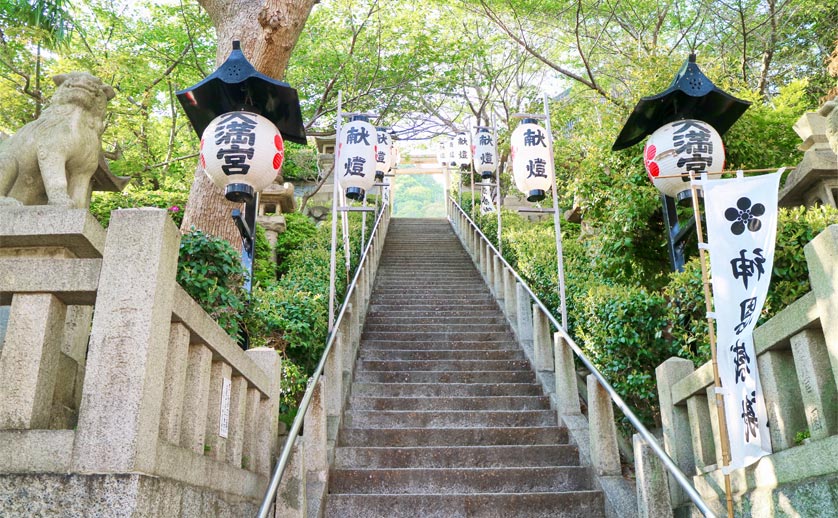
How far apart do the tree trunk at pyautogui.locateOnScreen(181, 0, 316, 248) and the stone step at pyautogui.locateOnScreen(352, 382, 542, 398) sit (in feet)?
8.79

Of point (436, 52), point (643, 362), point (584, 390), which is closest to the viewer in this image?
point (643, 362)

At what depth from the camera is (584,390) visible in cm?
Answer: 766

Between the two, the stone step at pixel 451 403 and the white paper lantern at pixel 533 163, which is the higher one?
the white paper lantern at pixel 533 163

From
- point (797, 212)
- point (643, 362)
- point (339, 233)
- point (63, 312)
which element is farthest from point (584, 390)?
point (339, 233)

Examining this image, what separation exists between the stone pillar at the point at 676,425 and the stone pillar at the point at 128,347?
3561 millimetres

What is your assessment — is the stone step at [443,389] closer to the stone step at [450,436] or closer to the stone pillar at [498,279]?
the stone step at [450,436]

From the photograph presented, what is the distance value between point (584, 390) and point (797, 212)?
3393 millimetres

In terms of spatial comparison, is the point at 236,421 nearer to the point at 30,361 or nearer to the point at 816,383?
the point at 30,361

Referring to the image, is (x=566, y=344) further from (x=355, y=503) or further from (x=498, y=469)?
(x=355, y=503)

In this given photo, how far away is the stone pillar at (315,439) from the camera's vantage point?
4.96m

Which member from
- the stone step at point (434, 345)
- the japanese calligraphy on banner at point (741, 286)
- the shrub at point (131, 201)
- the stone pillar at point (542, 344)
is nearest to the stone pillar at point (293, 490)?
the japanese calligraphy on banner at point (741, 286)

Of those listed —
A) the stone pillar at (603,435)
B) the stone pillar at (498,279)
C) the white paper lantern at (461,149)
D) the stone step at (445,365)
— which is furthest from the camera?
the white paper lantern at (461,149)

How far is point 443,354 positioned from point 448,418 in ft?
6.22

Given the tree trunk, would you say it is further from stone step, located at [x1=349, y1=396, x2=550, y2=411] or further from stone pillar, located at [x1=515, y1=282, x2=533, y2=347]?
stone pillar, located at [x1=515, y1=282, x2=533, y2=347]
